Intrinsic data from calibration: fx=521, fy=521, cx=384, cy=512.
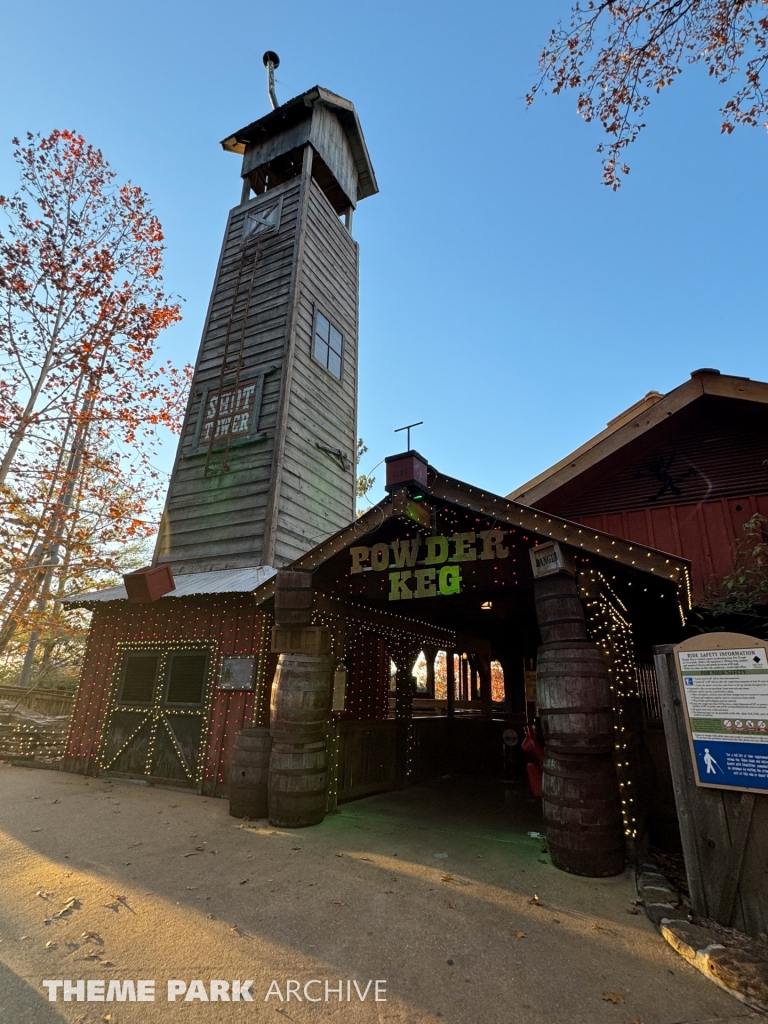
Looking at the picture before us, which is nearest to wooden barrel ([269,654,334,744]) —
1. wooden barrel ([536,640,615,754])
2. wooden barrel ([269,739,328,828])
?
wooden barrel ([269,739,328,828])

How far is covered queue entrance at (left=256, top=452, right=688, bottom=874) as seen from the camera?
17.4 feet

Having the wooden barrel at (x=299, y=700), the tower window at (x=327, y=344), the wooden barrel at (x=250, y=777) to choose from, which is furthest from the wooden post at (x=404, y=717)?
the tower window at (x=327, y=344)

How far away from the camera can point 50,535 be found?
14.0 m

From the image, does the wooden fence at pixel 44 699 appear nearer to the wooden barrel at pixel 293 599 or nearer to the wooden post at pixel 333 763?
the wooden post at pixel 333 763

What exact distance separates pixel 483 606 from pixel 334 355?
8.83 meters

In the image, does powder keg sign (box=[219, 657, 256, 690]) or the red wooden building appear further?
powder keg sign (box=[219, 657, 256, 690])

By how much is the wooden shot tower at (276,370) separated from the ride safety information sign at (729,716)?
7697mm

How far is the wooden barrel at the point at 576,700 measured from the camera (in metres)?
5.29

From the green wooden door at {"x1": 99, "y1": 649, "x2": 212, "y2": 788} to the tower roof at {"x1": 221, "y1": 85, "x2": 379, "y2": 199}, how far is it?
1586 centimetres

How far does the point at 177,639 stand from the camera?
999 cm

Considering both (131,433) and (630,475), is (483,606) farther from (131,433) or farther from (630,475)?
(131,433)

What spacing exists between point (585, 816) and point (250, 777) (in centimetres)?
439

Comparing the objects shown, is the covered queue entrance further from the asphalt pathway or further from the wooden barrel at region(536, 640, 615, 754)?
the asphalt pathway

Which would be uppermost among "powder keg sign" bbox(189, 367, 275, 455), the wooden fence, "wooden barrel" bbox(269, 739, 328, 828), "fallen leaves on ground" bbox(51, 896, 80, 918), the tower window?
the tower window
